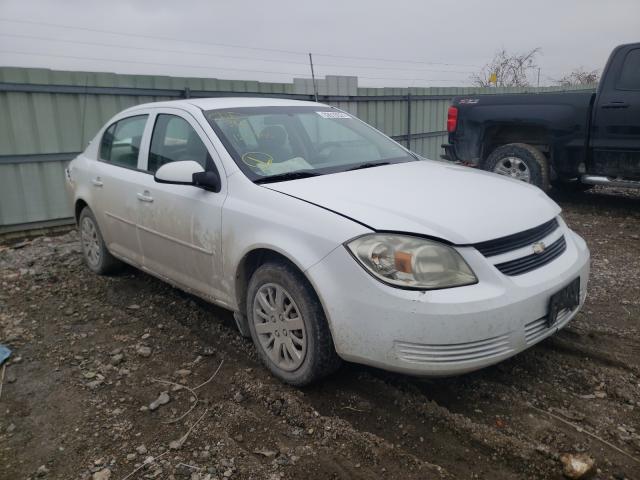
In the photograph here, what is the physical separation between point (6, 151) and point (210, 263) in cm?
491

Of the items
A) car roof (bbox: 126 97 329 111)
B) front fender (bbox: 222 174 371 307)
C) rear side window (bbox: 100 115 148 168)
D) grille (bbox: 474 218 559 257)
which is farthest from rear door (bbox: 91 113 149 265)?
grille (bbox: 474 218 559 257)

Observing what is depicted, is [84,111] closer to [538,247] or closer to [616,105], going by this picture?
[538,247]

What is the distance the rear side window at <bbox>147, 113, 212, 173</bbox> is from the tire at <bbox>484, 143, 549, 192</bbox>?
16.7 feet

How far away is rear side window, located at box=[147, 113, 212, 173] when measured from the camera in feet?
12.2

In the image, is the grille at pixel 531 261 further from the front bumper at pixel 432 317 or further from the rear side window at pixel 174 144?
the rear side window at pixel 174 144

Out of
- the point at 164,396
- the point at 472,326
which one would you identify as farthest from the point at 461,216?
the point at 164,396

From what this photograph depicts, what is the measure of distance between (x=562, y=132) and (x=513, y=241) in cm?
502

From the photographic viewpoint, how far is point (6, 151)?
6.87m

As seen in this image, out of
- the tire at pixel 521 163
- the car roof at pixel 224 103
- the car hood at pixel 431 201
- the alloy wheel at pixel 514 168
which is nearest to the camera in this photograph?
the car hood at pixel 431 201

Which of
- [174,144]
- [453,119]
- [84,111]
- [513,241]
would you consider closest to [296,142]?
[174,144]

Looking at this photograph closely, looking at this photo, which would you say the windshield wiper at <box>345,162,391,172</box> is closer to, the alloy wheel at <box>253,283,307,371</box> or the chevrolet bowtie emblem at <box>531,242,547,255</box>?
the alloy wheel at <box>253,283,307,371</box>

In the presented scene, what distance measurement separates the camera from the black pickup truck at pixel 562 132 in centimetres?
663

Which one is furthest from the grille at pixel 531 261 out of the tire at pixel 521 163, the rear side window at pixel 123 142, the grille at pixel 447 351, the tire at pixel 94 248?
the tire at pixel 521 163

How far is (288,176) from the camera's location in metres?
3.33
